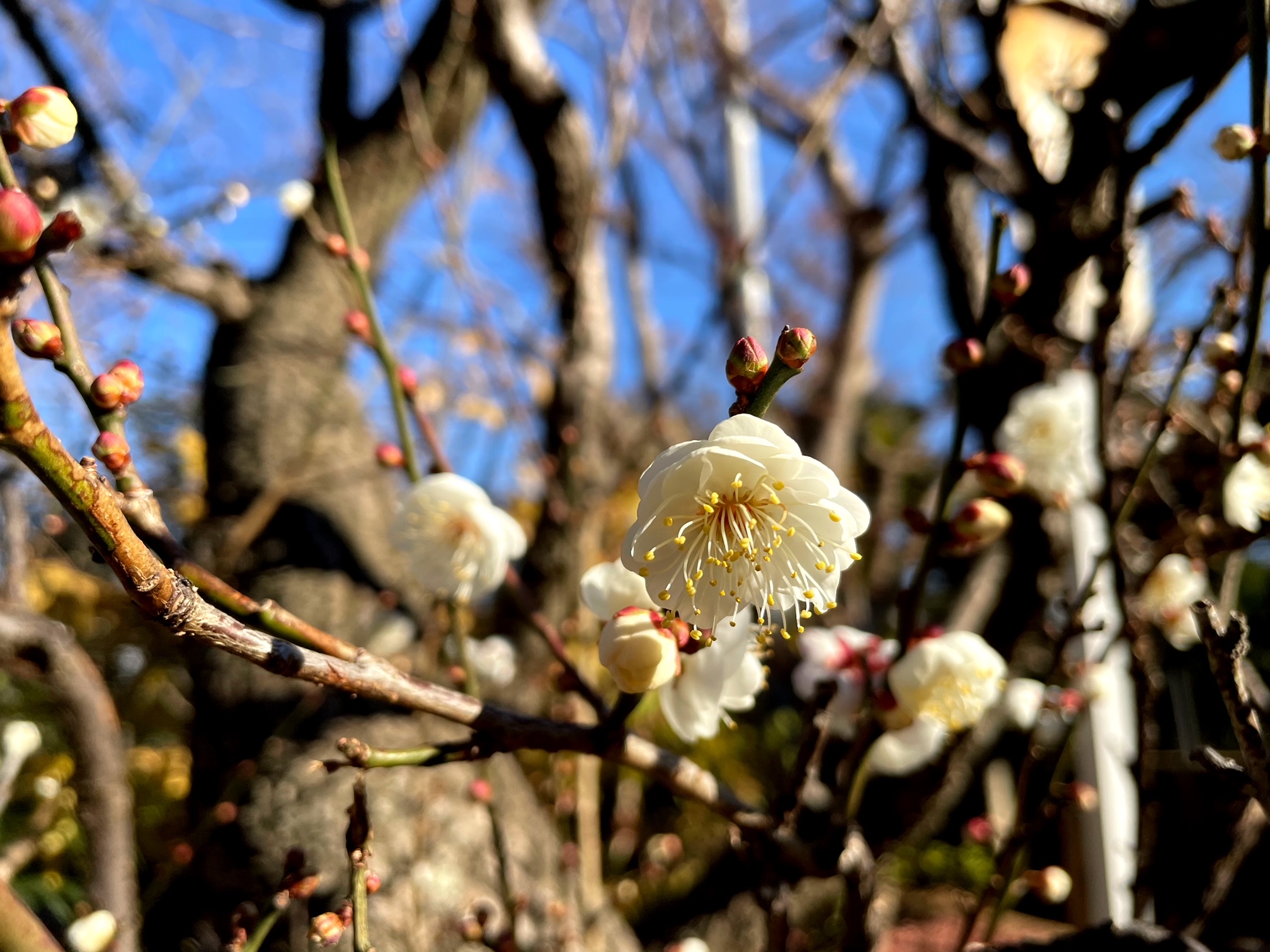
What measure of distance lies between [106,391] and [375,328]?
15.3 inches

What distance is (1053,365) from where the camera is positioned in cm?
115

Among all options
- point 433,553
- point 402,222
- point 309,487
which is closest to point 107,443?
point 433,553

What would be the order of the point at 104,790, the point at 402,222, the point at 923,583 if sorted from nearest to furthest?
the point at 923,583
the point at 104,790
the point at 402,222

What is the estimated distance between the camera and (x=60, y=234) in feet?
1.08

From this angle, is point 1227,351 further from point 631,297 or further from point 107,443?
point 631,297

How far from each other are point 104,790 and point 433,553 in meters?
0.58

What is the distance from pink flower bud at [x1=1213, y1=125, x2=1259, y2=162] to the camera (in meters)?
0.59

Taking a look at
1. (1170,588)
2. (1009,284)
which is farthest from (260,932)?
(1170,588)

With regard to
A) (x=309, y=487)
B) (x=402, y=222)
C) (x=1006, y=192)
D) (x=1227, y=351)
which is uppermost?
(x=402, y=222)

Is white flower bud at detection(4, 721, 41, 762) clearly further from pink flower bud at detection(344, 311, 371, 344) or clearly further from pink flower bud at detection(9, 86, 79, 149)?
pink flower bud at detection(9, 86, 79, 149)

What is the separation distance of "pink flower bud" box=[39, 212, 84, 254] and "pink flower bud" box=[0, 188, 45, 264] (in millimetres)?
31

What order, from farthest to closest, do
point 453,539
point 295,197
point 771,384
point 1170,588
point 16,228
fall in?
1. point 295,197
2. point 1170,588
3. point 453,539
4. point 771,384
5. point 16,228

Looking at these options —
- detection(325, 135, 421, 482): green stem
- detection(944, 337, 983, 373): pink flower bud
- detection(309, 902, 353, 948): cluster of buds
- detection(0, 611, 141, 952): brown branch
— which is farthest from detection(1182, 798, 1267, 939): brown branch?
detection(0, 611, 141, 952): brown branch

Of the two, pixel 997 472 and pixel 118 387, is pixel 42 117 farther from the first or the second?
pixel 997 472
